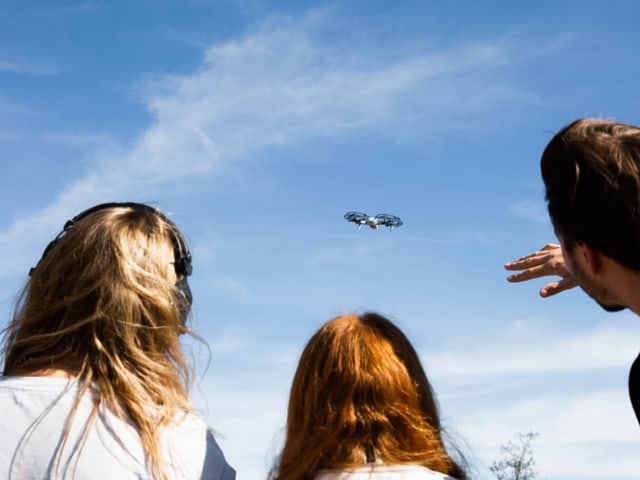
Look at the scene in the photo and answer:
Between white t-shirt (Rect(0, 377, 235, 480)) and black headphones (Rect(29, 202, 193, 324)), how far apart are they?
65cm

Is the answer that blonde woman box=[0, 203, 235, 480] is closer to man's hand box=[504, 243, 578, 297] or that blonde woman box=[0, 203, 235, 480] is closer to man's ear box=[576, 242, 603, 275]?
man's ear box=[576, 242, 603, 275]

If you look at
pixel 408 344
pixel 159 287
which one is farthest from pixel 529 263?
pixel 159 287

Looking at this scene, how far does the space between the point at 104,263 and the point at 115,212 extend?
1.03 feet

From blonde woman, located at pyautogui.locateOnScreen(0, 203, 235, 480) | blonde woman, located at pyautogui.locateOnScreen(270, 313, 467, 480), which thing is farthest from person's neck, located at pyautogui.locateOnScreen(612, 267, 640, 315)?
blonde woman, located at pyautogui.locateOnScreen(0, 203, 235, 480)

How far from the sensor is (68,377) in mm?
3271

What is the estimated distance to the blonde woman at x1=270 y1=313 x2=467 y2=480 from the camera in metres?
4.02

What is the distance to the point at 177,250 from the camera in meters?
3.75

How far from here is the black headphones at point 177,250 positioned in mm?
3734

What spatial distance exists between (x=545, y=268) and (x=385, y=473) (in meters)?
1.76

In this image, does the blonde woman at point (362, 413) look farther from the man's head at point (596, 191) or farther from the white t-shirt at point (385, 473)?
the man's head at point (596, 191)

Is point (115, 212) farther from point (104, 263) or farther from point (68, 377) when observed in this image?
point (68, 377)

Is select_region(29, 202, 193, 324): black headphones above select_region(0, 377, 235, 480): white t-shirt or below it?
above

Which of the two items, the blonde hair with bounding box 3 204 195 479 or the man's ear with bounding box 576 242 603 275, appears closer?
the blonde hair with bounding box 3 204 195 479

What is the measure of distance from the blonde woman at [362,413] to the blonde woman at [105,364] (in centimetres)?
69
